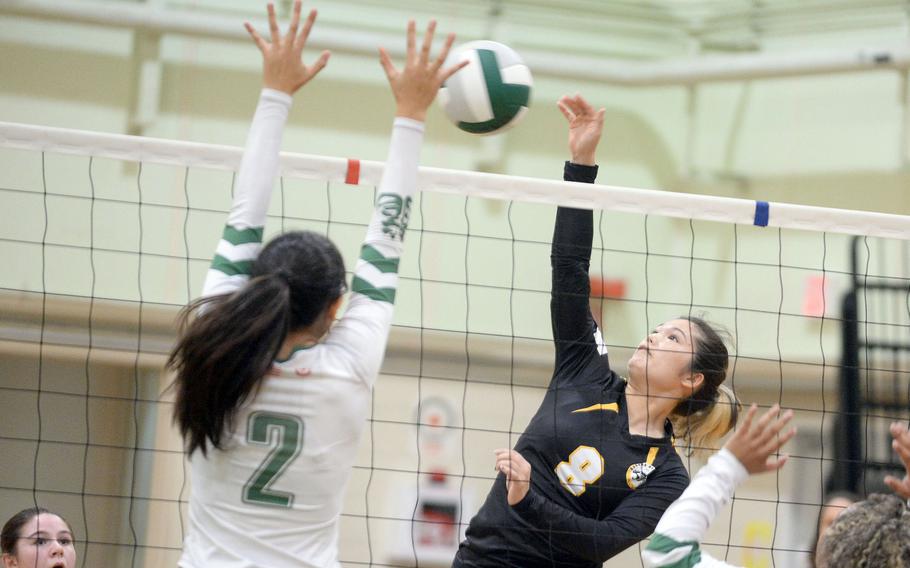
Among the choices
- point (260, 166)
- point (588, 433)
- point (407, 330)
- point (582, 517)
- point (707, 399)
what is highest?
point (260, 166)

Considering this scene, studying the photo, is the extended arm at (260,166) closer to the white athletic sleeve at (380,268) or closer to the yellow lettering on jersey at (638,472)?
the white athletic sleeve at (380,268)

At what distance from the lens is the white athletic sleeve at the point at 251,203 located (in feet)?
8.20

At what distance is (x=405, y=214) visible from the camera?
2.54 meters

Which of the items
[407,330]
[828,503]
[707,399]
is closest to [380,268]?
[707,399]

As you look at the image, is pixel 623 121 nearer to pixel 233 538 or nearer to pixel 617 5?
pixel 617 5

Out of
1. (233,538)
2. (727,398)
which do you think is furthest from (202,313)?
(727,398)

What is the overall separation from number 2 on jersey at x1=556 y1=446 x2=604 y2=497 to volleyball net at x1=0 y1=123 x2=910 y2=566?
4311 millimetres

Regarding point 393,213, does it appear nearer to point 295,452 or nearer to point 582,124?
point 295,452

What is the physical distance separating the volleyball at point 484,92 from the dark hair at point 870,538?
183 cm

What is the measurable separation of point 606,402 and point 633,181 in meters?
5.22

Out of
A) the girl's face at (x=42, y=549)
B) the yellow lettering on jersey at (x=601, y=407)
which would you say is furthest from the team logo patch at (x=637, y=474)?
the girl's face at (x=42, y=549)

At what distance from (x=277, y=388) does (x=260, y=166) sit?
508 mm

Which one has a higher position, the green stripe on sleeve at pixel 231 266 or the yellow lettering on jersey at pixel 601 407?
the green stripe on sleeve at pixel 231 266

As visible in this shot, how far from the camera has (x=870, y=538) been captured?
220 cm
